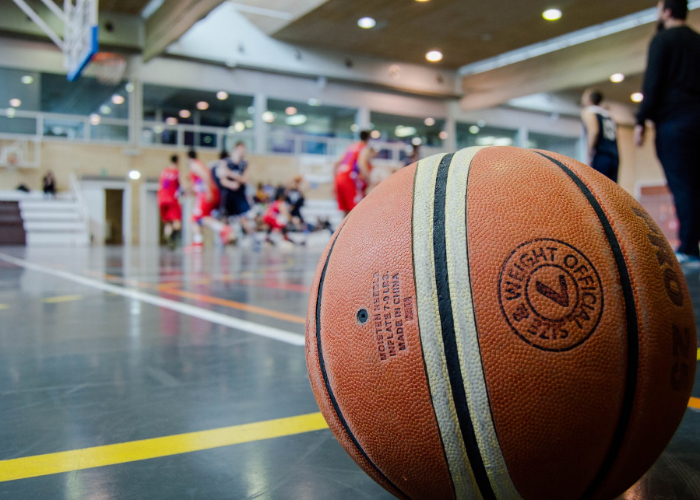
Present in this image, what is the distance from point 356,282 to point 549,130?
28083mm

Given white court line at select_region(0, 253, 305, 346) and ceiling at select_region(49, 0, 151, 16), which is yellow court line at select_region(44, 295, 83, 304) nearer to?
white court line at select_region(0, 253, 305, 346)

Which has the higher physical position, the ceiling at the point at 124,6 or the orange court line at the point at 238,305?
the ceiling at the point at 124,6

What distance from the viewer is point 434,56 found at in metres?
21.4

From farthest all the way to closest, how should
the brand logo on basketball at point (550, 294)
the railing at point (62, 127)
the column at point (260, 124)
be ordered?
1. the column at point (260, 124)
2. the railing at point (62, 127)
3. the brand logo on basketball at point (550, 294)

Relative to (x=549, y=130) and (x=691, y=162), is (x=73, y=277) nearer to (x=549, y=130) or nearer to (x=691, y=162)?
(x=691, y=162)

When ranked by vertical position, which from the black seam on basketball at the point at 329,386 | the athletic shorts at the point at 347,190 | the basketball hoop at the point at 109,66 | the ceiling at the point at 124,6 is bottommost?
the black seam on basketball at the point at 329,386

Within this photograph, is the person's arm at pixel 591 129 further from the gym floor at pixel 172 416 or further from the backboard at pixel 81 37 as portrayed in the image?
the backboard at pixel 81 37

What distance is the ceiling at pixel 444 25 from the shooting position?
16.3 meters

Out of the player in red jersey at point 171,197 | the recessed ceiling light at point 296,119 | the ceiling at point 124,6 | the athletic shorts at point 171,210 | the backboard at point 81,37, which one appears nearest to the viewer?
the backboard at point 81,37

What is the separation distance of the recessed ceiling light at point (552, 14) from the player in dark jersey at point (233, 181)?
31.9 ft

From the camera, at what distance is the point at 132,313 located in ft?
11.3

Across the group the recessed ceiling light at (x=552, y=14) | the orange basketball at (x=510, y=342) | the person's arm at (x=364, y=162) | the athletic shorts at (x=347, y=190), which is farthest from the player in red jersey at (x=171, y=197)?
the orange basketball at (x=510, y=342)

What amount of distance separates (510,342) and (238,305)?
298 centimetres

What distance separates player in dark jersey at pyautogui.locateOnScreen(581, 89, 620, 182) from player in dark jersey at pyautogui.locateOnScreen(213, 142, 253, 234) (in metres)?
7.01
